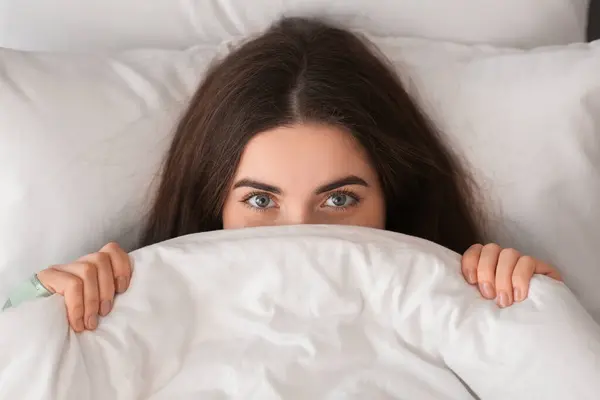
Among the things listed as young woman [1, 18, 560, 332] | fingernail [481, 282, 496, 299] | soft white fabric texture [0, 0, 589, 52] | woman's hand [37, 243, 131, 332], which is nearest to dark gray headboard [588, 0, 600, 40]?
soft white fabric texture [0, 0, 589, 52]

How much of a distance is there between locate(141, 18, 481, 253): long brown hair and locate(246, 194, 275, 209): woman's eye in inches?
2.0

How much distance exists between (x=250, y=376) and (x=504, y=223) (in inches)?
20.9

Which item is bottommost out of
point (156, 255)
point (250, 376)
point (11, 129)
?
point (250, 376)

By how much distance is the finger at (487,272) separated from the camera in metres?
0.90

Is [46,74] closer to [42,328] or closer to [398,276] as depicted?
[42,328]

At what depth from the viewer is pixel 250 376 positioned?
82 cm

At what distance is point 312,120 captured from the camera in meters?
1.00

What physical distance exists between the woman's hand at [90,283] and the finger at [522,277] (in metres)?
0.48

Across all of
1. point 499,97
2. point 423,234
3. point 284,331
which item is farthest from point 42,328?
point 499,97

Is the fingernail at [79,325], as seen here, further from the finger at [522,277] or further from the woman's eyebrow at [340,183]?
the finger at [522,277]

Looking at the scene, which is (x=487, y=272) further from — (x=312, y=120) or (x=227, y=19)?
(x=227, y=19)

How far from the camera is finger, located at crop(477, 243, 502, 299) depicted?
2.97 feet

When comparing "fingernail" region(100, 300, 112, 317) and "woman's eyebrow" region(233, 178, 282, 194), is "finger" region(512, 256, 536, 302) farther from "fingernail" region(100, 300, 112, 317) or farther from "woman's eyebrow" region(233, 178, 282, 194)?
"fingernail" region(100, 300, 112, 317)

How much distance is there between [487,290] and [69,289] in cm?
51
